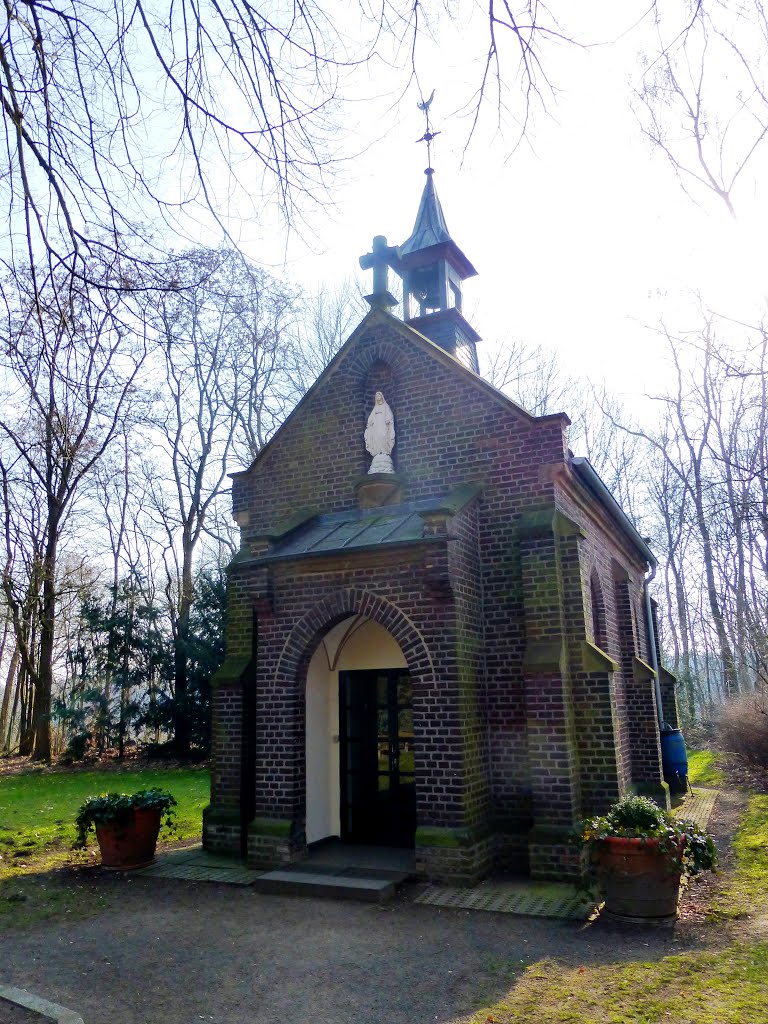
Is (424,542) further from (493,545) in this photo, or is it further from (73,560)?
(73,560)

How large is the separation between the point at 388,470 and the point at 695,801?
8.58 meters

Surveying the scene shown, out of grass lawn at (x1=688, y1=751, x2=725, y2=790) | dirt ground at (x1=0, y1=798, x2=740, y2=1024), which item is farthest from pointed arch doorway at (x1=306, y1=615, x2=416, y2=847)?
A: grass lawn at (x1=688, y1=751, x2=725, y2=790)

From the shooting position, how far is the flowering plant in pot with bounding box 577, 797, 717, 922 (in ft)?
22.2

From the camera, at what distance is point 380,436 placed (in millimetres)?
10492

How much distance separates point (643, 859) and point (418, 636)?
3226mm

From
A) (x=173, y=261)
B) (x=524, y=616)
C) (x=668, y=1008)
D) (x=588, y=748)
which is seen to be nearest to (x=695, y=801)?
(x=588, y=748)

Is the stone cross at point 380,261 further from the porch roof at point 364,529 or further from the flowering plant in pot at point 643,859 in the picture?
the flowering plant in pot at point 643,859

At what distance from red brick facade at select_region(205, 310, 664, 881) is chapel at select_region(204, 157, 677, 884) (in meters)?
0.03

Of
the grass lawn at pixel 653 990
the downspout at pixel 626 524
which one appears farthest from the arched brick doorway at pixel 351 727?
the grass lawn at pixel 653 990

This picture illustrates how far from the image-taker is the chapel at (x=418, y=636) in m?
8.41

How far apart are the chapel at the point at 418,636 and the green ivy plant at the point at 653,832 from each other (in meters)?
1.02

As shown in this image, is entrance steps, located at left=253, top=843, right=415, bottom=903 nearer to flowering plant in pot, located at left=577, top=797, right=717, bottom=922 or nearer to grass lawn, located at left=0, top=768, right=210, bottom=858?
flowering plant in pot, located at left=577, top=797, right=717, bottom=922

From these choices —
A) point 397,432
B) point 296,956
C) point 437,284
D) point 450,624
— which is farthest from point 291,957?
point 437,284

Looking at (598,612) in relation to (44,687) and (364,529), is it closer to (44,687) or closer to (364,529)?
(364,529)
